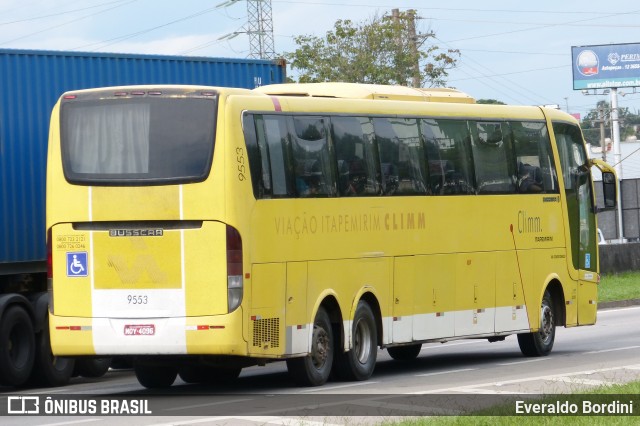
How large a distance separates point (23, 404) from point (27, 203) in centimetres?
397

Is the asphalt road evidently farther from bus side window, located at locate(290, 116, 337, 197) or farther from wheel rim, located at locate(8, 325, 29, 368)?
bus side window, located at locate(290, 116, 337, 197)

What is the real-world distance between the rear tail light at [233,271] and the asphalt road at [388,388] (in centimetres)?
107

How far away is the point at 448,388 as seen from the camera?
1675 centimetres

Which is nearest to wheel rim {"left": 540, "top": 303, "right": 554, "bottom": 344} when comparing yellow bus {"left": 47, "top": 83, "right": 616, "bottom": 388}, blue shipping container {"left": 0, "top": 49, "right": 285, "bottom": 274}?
yellow bus {"left": 47, "top": 83, "right": 616, "bottom": 388}

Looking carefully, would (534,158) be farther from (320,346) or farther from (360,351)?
(320,346)

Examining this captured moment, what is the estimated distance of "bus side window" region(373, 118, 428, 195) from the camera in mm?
18891

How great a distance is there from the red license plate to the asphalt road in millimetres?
746

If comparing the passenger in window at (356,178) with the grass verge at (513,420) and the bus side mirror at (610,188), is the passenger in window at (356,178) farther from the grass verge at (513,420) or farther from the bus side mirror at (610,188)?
the bus side mirror at (610,188)

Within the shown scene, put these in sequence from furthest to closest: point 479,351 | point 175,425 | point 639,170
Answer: point 639,170 < point 479,351 < point 175,425

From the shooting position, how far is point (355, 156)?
60.1 ft

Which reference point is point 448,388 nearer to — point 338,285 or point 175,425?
point 338,285

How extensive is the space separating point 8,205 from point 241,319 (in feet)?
16.0

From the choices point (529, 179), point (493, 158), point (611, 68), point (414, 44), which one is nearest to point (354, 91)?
point (493, 158)

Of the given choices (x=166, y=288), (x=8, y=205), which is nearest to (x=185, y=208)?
(x=166, y=288)
